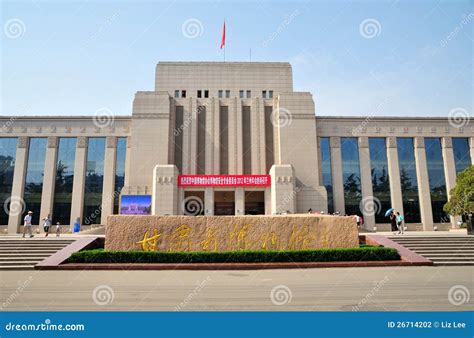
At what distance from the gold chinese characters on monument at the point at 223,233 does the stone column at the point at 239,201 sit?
14.0m

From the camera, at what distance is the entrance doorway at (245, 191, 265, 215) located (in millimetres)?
30109

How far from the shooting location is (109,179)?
3031 cm

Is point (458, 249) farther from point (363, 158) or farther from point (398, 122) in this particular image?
point (398, 122)

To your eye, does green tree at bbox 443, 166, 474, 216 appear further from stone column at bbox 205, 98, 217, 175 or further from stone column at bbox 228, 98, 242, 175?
stone column at bbox 205, 98, 217, 175

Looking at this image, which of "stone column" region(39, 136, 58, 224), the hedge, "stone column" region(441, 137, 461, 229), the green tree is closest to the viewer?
the hedge

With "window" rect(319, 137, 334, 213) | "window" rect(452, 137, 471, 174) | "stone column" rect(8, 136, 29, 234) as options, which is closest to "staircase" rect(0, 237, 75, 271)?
"stone column" rect(8, 136, 29, 234)

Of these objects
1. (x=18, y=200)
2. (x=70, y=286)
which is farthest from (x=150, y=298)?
(x=18, y=200)

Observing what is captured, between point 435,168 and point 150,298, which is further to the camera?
point 435,168

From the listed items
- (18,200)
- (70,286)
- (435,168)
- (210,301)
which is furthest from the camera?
(435,168)

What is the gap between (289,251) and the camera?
11.7 meters

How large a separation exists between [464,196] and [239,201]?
1658 centimetres

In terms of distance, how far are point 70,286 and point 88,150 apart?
1023 inches

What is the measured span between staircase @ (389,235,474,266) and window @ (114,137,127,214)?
2387 cm

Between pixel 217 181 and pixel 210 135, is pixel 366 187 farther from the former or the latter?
pixel 210 135
